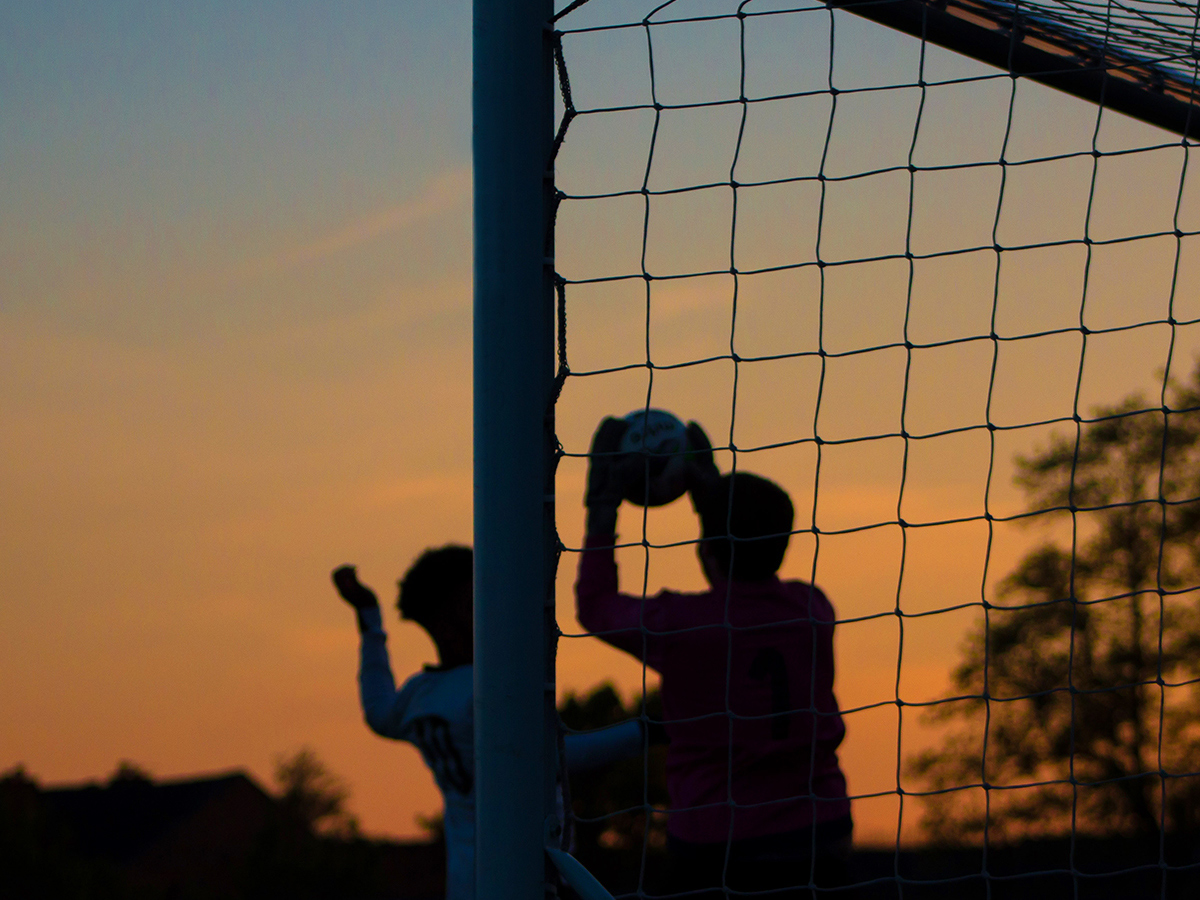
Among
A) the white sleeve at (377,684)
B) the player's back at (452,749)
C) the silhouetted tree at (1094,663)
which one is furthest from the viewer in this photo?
the silhouetted tree at (1094,663)

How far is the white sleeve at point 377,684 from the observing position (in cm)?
357

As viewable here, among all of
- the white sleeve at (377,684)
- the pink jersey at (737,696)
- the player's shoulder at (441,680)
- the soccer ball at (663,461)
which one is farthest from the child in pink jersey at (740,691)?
the white sleeve at (377,684)

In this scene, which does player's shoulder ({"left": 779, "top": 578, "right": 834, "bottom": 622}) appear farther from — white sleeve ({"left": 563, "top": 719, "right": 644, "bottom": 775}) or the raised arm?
A: the raised arm

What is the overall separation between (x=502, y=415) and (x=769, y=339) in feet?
2.59

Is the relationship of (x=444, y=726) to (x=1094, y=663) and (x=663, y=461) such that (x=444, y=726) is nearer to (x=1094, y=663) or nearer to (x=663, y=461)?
(x=663, y=461)

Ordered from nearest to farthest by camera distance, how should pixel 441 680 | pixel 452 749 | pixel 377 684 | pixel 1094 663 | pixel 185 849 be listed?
pixel 452 749
pixel 441 680
pixel 377 684
pixel 1094 663
pixel 185 849

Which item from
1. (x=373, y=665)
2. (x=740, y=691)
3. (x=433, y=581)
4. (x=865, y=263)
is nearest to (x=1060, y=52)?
(x=865, y=263)

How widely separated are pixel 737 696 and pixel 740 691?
13 millimetres

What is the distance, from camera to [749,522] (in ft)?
8.64

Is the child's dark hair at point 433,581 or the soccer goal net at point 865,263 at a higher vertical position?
the soccer goal net at point 865,263

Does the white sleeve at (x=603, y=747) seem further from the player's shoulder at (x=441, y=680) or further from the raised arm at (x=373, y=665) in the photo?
the raised arm at (x=373, y=665)

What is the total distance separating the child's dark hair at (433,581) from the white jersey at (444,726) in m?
0.18

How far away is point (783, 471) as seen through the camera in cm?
285

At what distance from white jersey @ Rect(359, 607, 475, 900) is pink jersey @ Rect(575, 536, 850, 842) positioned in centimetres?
78
